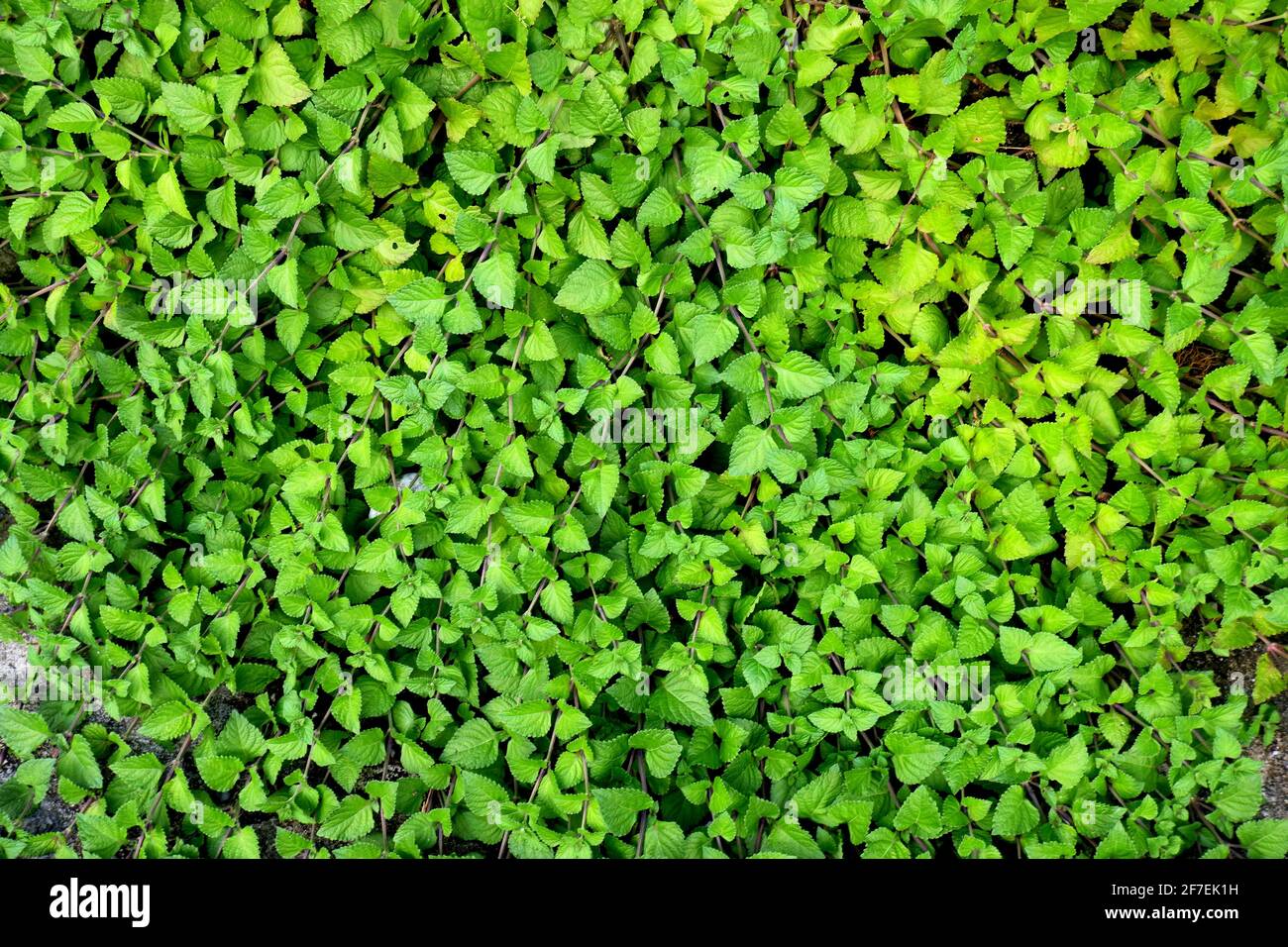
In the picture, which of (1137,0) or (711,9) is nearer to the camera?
(711,9)

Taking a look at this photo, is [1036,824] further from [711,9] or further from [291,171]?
[291,171]

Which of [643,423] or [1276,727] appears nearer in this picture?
[643,423]

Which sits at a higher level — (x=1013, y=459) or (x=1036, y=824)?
(x=1013, y=459)

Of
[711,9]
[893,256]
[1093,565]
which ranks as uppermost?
[711,9]

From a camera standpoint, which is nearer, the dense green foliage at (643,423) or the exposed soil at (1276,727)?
the dense green foliage at (643,423)

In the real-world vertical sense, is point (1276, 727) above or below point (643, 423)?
below

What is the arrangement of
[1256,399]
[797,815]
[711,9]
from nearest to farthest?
[711,9], [797,815], [1256,399]

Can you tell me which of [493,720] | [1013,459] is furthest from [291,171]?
[1013,459]

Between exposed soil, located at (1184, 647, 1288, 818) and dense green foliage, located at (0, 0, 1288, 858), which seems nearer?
dense green foliage, located at (0, 0, 1288, 858)
